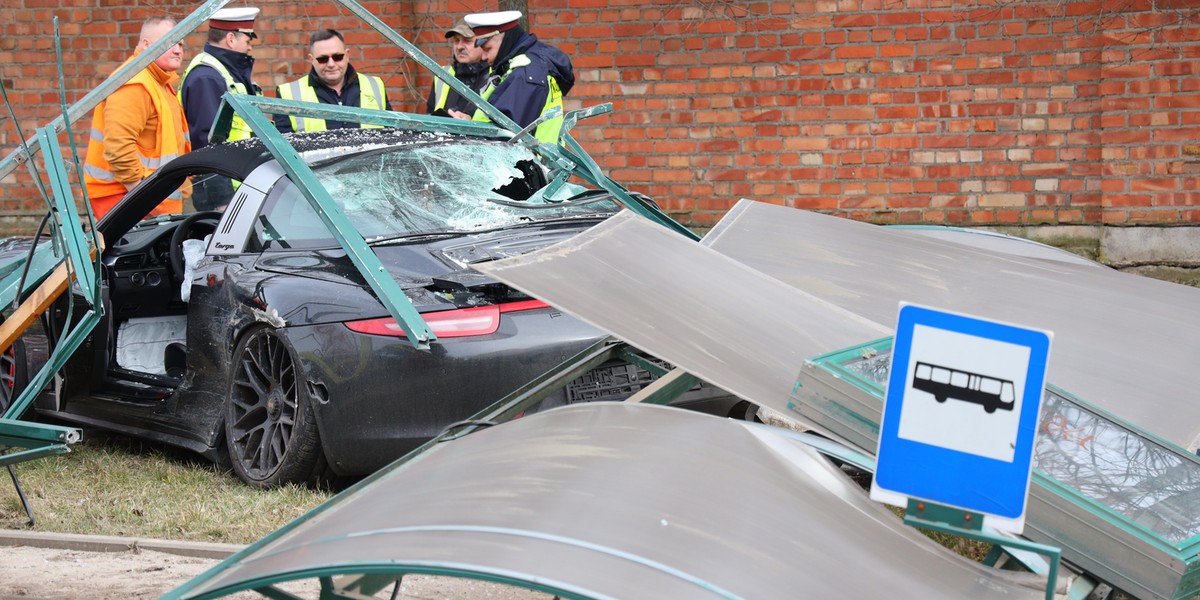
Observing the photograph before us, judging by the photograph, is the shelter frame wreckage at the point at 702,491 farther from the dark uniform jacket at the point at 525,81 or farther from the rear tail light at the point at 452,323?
the dark uniform jacket at the point at 525,81

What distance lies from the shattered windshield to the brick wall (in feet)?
12.2

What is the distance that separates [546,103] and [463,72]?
846 mm

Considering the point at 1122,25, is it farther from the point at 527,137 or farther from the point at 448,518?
the point at 448,518

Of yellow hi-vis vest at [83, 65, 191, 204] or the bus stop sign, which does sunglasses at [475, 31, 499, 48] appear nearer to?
yellow hi-vis vest at [83, 65, 191, 204]

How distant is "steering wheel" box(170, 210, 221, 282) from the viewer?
6039 mm

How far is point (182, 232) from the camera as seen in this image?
6.11 metres

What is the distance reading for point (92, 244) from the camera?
15.5ft

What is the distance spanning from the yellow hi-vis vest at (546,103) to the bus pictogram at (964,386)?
485cm

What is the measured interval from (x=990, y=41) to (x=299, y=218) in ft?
18.2

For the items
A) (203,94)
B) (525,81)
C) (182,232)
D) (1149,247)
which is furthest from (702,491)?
(1149,247)

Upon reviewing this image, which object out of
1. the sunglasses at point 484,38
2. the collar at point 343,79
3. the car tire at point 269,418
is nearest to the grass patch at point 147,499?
the car tire at point 269,418

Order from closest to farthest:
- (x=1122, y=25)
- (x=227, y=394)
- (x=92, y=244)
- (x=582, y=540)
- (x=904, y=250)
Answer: (x=582, y=540) < (x=904, y=250) < (x=92, y=244) < (x=227, y=394) < (x=1122, y=25)

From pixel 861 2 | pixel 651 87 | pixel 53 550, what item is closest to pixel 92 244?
pixel 53 550

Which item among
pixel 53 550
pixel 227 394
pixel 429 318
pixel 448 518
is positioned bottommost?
pixel 53 550
